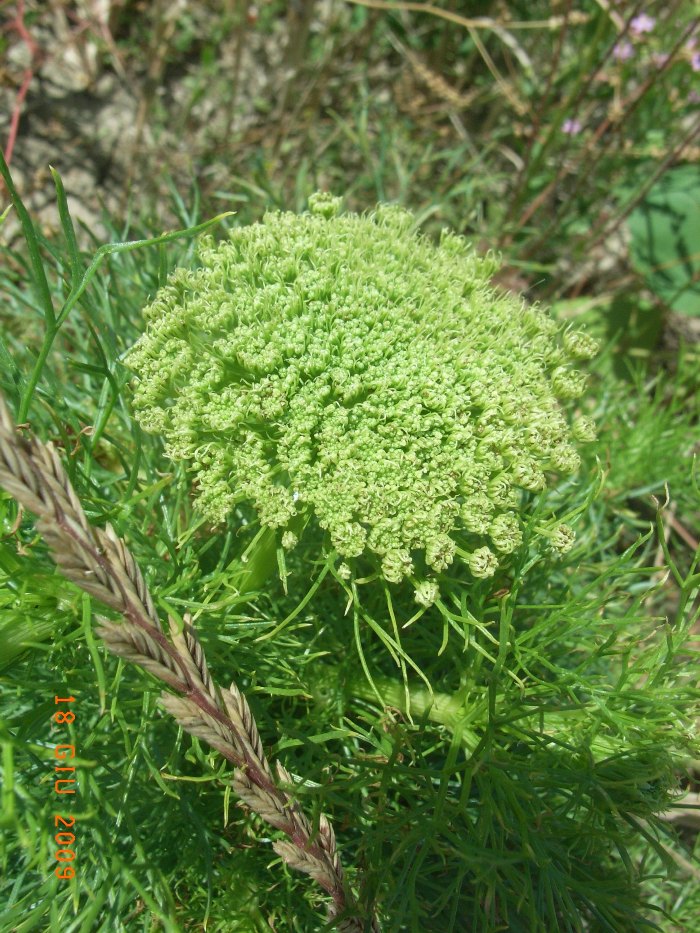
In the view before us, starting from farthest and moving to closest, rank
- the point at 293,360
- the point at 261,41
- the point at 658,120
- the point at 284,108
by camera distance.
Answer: the point at 261,41
the point at 658,120
the point at 284,108
the point at 293,360

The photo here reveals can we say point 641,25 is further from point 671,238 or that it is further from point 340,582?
point 340,582

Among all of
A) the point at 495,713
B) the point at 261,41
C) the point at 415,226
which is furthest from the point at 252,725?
the point at 261,41

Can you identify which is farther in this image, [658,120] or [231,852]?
[658,120]

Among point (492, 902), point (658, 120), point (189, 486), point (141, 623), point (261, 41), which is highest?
point (261, 41)

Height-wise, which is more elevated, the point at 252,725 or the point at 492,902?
the point at 252,725

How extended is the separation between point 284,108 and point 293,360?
2.36 metres

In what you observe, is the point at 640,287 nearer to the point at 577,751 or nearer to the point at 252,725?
the point at 577,751

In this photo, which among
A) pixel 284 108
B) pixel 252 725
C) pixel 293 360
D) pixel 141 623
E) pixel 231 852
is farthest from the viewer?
pixel 284 108

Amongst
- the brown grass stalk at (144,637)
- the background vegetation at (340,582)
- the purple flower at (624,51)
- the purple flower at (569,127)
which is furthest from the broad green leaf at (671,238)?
the brown grass stalk at (144,637)

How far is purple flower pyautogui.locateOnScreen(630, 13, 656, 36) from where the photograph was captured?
10.2 ft

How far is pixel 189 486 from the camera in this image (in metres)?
1.76
